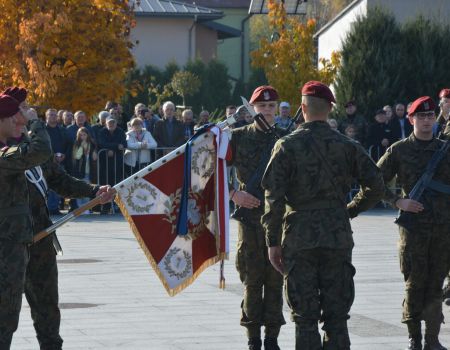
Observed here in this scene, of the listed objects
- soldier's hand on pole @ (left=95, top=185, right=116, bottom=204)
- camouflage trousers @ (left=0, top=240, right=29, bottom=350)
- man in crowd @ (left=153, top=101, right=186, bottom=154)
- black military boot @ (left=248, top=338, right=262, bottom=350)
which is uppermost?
soldier's hand on pole @ (left=95, top=185, right=116, bottom=204)

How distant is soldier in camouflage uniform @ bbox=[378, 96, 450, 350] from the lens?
9422 mm

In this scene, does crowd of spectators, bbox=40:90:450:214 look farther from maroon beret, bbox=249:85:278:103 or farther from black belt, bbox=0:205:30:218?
black belt, bbox=0:205:30:218

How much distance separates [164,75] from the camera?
180 ft

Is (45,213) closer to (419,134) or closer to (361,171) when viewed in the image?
(361,171)

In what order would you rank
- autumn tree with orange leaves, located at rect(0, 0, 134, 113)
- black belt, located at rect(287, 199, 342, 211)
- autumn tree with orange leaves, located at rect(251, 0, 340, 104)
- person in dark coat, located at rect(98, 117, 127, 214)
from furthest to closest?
1. autumn tree with orange leaves, located at rect(251, 0, 340, 104)
2. autumn tree with orange leaves, located at rect(0, 0, 134, 113)
3. person in dark coat, located at rect(98, 117, 127, 214)
4. black belt, located at rect(287, 199, 342, 211)

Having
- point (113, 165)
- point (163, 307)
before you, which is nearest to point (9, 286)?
point (163, 307)

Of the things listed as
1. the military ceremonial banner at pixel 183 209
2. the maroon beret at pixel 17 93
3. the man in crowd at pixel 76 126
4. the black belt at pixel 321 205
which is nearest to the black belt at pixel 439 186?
the military ceremonial banner at pixel 183 209

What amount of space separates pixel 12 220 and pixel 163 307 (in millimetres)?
3846

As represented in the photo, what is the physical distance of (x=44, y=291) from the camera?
339 inches

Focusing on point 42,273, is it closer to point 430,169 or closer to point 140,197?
point 140,197

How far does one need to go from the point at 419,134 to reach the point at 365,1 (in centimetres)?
2425

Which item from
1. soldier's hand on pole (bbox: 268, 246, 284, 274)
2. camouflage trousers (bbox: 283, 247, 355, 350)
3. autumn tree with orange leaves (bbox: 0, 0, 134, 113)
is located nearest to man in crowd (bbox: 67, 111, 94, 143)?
autumn tree with orange leaves (bbox: 0, 0, 134, 113)

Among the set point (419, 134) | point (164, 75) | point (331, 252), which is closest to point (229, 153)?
point (419, 134)

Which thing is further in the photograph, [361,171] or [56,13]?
[56,13]
